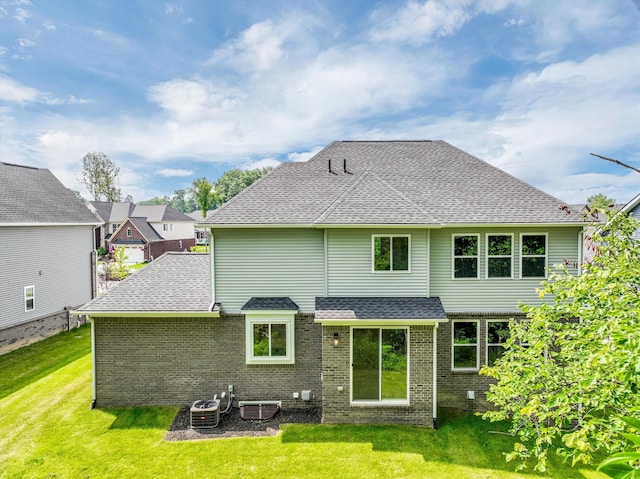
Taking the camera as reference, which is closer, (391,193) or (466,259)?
(466,259)

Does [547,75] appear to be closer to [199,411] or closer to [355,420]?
[355,420]

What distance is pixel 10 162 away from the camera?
19453 mm

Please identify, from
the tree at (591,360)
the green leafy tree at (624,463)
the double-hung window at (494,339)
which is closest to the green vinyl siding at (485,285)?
the double-hung window at (494,339)

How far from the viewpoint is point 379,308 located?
9.43 metres

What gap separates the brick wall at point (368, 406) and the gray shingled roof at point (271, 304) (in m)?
1.39

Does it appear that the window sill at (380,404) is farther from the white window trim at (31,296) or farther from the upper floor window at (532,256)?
the white window trim at (31,296)

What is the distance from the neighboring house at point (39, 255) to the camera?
14.7 meters

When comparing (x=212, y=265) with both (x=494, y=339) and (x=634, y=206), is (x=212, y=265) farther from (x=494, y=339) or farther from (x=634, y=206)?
(x=634, y=206)

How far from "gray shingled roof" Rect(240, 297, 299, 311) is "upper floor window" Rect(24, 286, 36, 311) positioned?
12.5m

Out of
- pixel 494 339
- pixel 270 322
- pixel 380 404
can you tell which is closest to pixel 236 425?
pixel 270 322

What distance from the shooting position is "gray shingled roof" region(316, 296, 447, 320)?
908 cm

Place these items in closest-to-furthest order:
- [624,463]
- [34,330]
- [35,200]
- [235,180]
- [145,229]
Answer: [624,463] → [34,330] → [35,200] → [145,229] → [235,180]

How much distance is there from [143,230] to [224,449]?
41.4 meters

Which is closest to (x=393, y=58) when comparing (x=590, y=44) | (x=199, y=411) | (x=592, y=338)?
(x=590, y=44)
